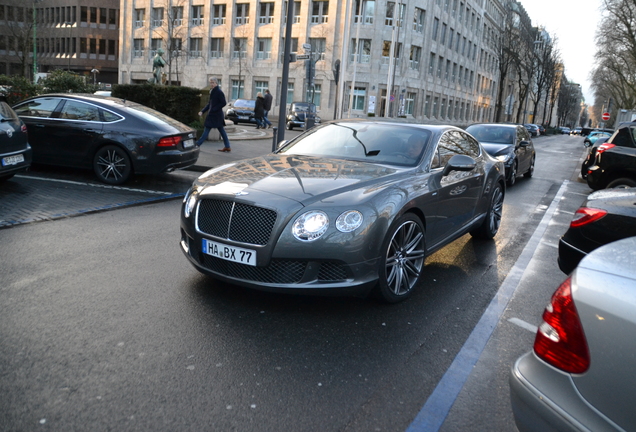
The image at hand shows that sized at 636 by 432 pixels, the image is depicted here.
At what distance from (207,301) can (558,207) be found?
27.3ft

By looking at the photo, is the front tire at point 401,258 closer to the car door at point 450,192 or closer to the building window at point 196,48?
the car door at point 450,192

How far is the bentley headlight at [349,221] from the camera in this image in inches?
149

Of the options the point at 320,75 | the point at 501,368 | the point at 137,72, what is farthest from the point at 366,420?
the point at 137,72

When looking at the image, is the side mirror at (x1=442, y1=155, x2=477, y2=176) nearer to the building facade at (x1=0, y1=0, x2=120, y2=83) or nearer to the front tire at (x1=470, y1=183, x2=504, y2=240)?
the front tire at (x1=470, y1=183, x2=504, y2=240)

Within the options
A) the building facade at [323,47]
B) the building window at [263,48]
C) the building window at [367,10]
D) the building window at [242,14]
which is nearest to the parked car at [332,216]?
the building facade at [323,47]

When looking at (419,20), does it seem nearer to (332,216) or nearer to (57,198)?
(57,198)

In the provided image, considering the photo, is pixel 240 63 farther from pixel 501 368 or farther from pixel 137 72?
pixel 501 368

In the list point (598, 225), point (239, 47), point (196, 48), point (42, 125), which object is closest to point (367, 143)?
point (598, 225)

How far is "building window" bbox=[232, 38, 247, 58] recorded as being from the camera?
54656 millimetres

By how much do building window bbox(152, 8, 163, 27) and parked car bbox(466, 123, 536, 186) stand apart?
54.3m

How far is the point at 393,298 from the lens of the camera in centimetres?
429

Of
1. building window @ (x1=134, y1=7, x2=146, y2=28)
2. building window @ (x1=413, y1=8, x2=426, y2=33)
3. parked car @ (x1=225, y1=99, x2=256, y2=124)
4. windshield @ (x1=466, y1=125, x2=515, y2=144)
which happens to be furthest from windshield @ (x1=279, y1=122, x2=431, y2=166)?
building window @ (x1=134, y1=7, x2=146, y2=28)

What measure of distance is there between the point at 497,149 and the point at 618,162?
114 inches

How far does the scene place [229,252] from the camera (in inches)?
155
